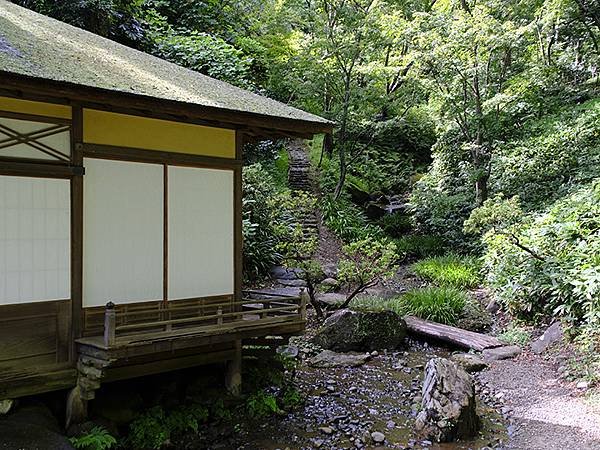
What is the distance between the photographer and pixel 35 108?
239 inches

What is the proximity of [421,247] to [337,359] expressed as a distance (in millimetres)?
8853

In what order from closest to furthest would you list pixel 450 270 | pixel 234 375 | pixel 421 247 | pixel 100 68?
pixel 100 68 < pixel 234 375 < pixel 450 270 < pixel 421 247

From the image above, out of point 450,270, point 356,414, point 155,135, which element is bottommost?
point 356,414

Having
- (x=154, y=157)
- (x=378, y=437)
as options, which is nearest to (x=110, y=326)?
(x=154, y=157)

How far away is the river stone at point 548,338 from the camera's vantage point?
9.58m

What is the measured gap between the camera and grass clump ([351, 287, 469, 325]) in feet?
A: 40.0

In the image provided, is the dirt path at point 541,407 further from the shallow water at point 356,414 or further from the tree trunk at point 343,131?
the tree trunk at point 343,131

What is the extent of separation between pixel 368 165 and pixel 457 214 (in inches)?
243

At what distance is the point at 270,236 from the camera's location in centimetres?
1584

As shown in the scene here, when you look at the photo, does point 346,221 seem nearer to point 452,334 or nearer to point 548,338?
point 452,334

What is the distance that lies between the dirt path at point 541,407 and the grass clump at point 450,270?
4.84 metres

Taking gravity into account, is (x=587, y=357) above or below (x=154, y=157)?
below

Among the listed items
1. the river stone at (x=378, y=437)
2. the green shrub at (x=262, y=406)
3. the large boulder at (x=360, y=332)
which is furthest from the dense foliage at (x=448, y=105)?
the green shrub at (x=262, y=406)

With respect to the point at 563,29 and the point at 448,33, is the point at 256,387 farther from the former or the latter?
Answer: the point at 563,29
